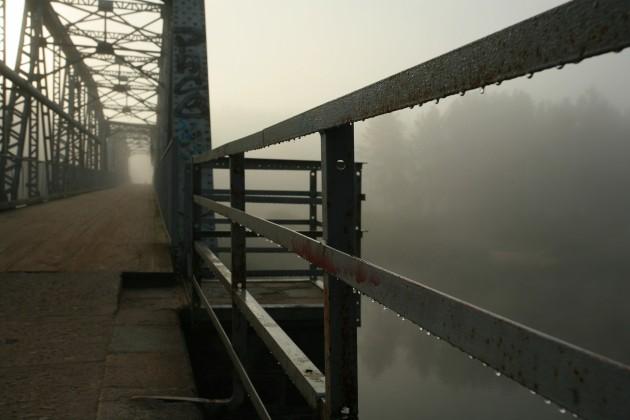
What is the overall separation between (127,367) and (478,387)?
6043 inches

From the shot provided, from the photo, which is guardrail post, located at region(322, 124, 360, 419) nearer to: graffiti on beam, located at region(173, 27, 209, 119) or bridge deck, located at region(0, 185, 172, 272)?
bridge deck, located at region(0, 185, 172, 272)

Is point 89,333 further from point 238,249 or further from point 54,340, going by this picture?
point 238,249

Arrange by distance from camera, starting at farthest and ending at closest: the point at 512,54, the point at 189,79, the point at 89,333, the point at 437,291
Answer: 1. the point at 189,79
2. the point at 89,333
3. the point at 437,291
4. the point at 512,54

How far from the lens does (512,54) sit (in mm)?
694

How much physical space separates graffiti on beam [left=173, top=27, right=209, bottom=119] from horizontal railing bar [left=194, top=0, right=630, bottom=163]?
7244mm

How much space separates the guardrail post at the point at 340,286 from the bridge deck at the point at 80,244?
13.4 ft

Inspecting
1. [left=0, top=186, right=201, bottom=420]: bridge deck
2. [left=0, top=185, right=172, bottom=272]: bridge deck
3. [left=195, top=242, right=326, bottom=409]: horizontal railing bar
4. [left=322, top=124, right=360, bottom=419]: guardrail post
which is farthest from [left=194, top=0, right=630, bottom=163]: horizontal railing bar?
[left=0, top=185, right=172, bottom=272]: bridge deck

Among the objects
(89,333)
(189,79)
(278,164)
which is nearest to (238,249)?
(89,333)

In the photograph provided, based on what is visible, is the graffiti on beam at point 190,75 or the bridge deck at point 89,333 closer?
the bridge deck at point 89,333

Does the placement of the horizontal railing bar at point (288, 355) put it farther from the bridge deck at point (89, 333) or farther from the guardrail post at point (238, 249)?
the bridge deck at point (89, 333)

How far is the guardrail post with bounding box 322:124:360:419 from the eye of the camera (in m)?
1.39

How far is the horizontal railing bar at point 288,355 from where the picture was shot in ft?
5.16

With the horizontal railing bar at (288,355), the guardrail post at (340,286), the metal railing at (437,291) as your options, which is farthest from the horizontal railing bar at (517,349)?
the horizontal railing bar at (288,355)

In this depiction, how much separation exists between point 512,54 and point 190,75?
8.13 metres
